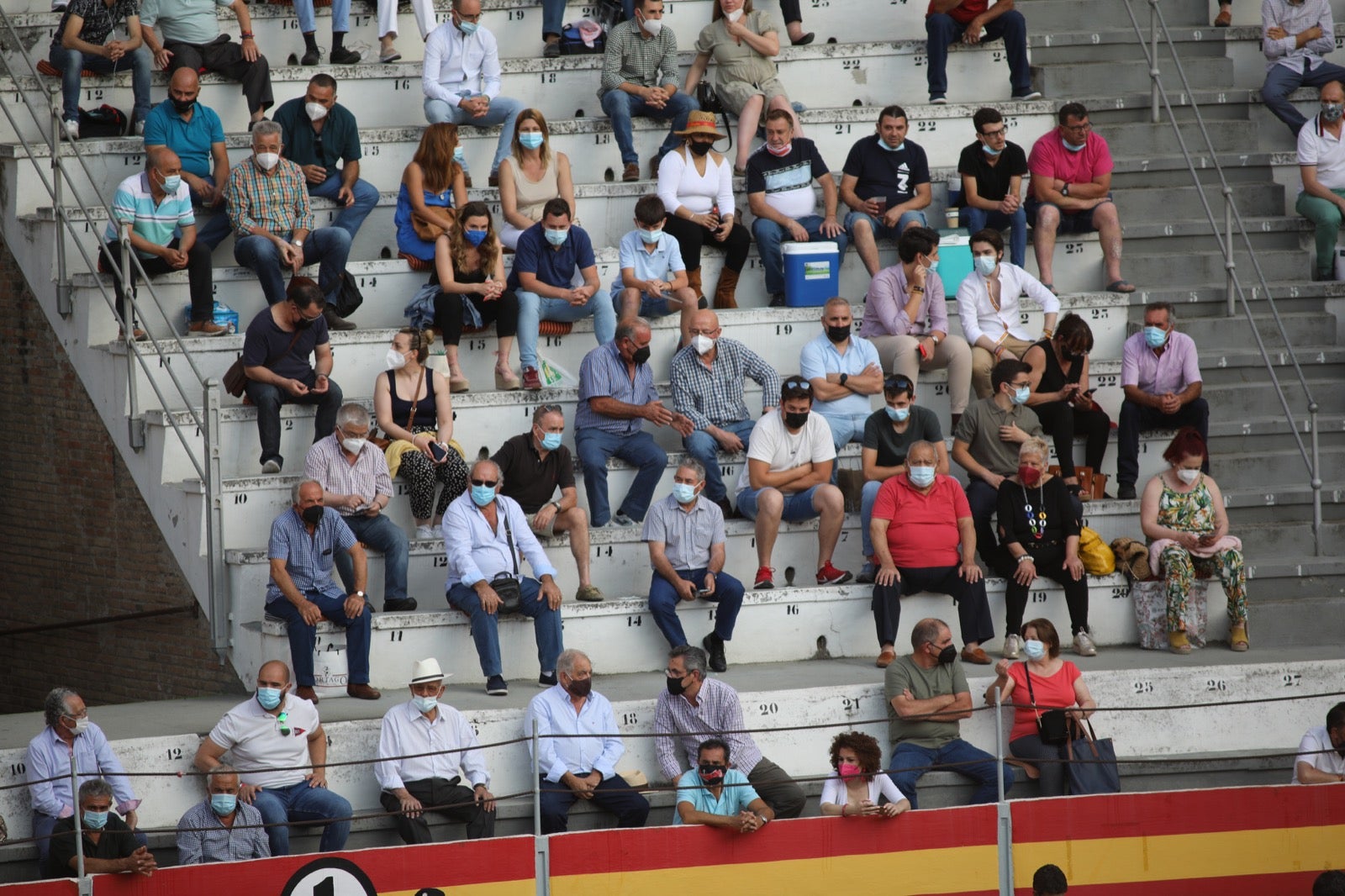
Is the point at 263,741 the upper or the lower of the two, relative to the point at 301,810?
upper

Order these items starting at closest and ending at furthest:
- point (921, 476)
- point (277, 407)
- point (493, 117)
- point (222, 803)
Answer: point (222, 803), point (921, 476), point (277, 407), point (493, 117)

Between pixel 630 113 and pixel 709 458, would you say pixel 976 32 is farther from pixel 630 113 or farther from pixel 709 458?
pixel 709 458

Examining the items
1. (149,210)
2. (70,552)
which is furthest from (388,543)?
(70,552)

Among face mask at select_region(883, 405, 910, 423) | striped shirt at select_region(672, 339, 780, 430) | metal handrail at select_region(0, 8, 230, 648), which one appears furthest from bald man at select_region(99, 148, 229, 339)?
face mask at select_region(883, 405, 910, 423)

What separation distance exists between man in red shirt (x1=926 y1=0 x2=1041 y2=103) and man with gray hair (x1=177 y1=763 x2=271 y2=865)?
8323 millimetres

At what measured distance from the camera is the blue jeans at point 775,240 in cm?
1335

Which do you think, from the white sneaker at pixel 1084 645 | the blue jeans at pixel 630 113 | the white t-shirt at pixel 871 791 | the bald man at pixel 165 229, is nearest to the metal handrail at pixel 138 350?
the bald man at pixel 165 229

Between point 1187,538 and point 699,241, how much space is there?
3999 millimetres

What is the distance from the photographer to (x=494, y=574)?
10.7 metres

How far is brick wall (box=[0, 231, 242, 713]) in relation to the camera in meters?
12.1

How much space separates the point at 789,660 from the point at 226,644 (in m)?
3.46

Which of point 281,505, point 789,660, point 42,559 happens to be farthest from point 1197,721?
point 42,559

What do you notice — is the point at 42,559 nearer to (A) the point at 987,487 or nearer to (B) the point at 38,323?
(B) the point at 38,323

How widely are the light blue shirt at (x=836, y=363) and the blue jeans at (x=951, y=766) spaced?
110 inches
